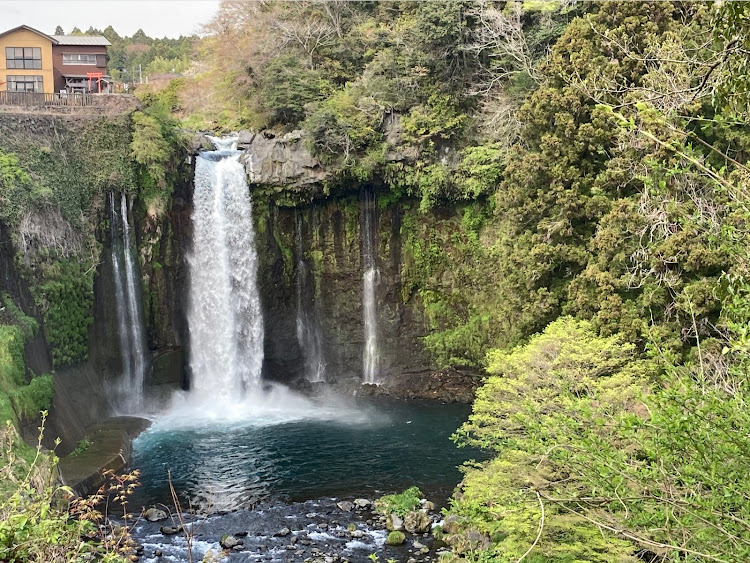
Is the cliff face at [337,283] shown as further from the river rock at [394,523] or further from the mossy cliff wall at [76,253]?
the river rock at [394,523]

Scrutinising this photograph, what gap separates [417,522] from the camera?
56.5ft

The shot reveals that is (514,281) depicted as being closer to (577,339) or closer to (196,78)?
(577,339)

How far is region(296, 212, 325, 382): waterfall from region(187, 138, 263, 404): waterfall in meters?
2.42

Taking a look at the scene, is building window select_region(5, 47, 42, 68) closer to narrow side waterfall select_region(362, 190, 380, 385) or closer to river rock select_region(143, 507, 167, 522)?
narrow side waterfall select_region(362, 190, 380, 385)

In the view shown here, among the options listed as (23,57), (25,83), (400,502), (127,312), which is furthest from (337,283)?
(23,57)

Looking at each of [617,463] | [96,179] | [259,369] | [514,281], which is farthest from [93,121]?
[617,463]

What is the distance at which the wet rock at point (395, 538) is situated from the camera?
1642 cm

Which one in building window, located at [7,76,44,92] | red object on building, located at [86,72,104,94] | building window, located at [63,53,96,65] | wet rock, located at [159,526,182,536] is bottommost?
wet rock, located at [159,526,182,536]

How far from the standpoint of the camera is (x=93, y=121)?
26.1 meters

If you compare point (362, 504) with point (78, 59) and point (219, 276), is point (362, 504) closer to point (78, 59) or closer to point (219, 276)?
point (219, 276)

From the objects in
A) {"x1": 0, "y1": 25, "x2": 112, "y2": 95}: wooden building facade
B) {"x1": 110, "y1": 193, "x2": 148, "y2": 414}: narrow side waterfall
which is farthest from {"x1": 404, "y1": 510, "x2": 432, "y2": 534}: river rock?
{"x1": 0, "y1": 25, "x2": 112, "y2": 95}: wooden building facade

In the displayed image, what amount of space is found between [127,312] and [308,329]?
24.6 ft

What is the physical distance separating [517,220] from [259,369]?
1289 cm

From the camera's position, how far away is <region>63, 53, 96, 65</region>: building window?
33750 millimetres
